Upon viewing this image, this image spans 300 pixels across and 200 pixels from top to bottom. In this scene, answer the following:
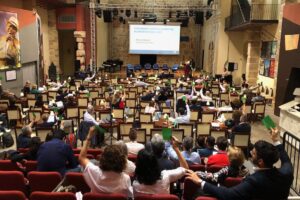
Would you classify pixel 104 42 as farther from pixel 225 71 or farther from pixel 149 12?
pixel 225 71

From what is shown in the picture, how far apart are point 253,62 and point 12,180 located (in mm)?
16444

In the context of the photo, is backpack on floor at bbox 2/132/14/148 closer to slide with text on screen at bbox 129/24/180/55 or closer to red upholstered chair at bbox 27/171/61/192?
red upholstered chair at bbox 27/171/61/192

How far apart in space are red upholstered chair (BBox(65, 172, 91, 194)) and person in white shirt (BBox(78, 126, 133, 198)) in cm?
66

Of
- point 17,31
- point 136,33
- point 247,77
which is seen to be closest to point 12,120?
point 17,31

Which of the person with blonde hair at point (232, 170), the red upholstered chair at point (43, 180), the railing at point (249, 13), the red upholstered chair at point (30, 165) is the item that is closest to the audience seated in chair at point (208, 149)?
the person with blonde hair at point (232, 170)

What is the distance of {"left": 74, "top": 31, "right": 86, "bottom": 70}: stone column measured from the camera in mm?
21609

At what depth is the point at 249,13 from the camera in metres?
17.2

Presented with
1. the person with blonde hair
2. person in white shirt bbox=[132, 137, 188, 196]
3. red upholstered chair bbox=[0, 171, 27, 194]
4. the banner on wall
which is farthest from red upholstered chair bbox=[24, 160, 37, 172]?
the banner on wall

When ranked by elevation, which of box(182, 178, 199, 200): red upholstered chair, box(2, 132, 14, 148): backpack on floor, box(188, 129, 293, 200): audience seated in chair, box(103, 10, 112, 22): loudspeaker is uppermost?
box(103, 10, 112, 22): loudspeaker

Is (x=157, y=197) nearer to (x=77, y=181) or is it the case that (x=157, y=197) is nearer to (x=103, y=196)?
(x=103, y=196)

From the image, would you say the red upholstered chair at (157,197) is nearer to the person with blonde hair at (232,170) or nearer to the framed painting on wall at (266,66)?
the person with blonde hair at (232,170)

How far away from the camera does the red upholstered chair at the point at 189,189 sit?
397 cm

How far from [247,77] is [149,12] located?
10951mm

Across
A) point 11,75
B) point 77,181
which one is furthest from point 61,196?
point 11,75
